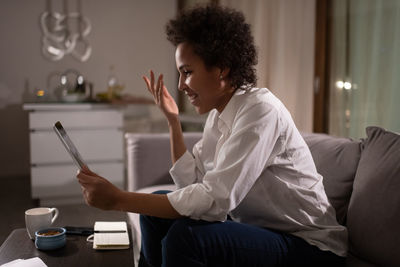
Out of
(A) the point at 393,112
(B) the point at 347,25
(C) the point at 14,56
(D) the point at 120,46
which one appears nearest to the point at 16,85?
(C) the point at 14,56

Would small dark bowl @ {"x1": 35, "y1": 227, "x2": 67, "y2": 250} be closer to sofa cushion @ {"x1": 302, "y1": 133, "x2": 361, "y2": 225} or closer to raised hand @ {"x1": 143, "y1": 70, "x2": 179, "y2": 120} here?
raised hand @ {"x1": 143, "y1": 70, "x2": 179, "y2": 120}

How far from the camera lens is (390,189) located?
1336mm

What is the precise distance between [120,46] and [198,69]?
378 cm

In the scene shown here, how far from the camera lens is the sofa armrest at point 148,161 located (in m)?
2.37

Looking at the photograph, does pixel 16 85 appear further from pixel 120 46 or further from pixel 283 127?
pixel 283 127

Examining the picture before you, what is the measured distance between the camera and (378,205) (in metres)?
1.35

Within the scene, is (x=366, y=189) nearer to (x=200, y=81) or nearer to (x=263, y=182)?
(x=263, y=182)

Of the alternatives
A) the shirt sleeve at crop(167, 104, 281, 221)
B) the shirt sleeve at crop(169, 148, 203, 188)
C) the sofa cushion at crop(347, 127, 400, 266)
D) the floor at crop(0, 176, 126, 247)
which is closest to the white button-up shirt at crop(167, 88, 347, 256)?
the shirt sleeve at crop(167, 104, 281, 221)

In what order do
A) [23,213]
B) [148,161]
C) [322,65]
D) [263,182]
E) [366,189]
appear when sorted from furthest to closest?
[23,213], [322,65], [148,161], [366,189], [263,182]

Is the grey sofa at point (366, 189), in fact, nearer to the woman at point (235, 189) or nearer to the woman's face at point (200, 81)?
the woman at point (235, 189)

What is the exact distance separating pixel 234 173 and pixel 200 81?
0.31 meters

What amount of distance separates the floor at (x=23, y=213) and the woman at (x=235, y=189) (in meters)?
1.78

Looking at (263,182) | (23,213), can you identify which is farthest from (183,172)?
(23,213)

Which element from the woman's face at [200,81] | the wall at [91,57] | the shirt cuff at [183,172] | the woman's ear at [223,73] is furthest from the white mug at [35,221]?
the wall at [91,57]
